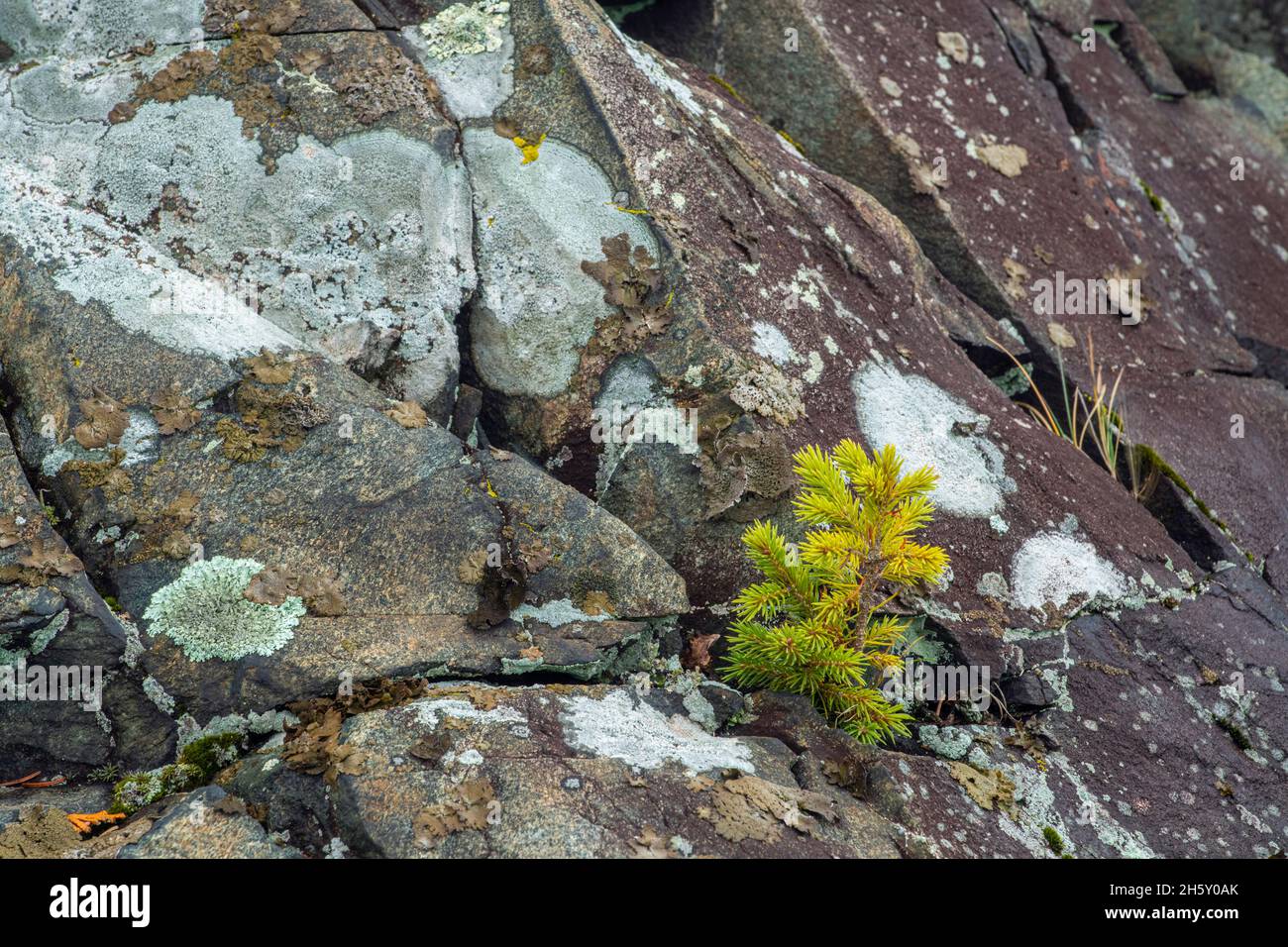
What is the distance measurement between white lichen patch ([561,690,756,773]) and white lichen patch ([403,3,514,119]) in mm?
3206

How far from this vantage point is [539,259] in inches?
209

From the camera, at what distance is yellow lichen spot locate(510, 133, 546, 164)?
17.9 feet

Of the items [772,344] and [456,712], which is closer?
[456,712]

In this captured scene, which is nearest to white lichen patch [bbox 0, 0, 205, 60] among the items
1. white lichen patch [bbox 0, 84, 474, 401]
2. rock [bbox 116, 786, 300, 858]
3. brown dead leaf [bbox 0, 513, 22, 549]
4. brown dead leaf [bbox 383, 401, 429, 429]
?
white lichen patch [bbox 0, 84, 474, 401]

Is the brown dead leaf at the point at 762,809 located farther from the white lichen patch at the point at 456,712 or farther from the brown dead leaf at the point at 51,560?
the brown dead leaf at the point at 51,560

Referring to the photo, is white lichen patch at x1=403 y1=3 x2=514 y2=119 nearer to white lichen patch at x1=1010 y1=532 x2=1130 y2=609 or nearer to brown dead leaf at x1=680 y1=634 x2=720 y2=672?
brown dead leaf at x1=680 y1=634 x2=720 y2=672

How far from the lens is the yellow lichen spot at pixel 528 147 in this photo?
546 centimetres

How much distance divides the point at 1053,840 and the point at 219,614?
10.9ft

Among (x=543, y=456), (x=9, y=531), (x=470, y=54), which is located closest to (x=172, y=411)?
(x=9, y=531)

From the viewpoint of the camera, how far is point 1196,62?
998cm

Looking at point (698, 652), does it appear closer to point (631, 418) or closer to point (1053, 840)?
point (631, 418)

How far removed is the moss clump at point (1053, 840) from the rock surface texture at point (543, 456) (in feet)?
0.12

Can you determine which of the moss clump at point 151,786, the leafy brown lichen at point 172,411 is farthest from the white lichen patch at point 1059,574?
the leafy brown lichen at point 172,411

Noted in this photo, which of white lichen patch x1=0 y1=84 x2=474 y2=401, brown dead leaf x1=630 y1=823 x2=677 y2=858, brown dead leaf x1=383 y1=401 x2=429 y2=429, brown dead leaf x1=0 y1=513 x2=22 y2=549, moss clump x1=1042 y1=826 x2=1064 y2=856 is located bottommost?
moss clump x1=1042 y1=826 x2=1064 y2=856
